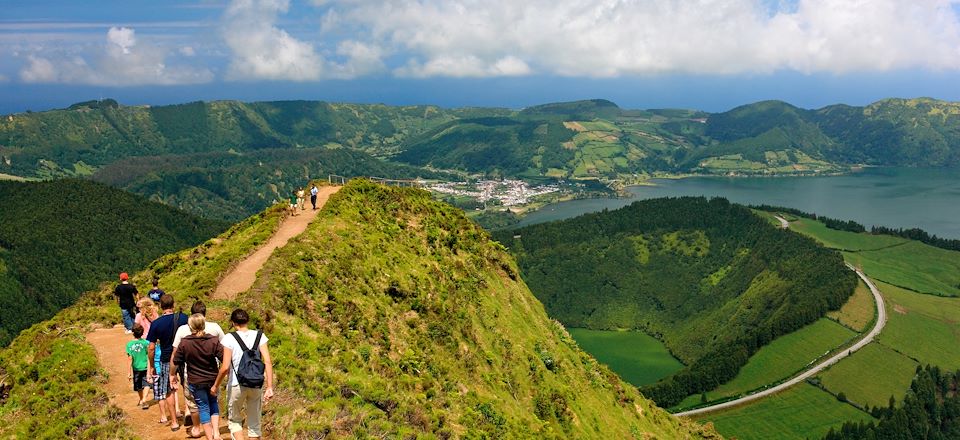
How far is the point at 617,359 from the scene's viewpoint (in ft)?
512

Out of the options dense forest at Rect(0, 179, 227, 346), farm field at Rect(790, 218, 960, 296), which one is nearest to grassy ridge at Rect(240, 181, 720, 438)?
dense forest at Rect(0, 179, 227, 346)

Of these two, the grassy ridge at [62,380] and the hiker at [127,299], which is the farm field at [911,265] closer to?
the hiker at [127,299]

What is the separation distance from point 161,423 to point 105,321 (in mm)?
10922

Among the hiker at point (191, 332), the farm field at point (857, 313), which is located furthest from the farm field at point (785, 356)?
the hiker at point (191, 332)

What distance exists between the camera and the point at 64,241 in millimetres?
161375

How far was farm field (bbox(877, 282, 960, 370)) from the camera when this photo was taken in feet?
435

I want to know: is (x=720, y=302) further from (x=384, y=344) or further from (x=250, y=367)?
(x=250, y=367)

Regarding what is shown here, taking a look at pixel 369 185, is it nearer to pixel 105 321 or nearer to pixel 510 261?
pixel 510 261

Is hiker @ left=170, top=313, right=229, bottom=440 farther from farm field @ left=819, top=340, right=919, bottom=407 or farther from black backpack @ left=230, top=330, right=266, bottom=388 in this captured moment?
farm field @ left=819, top=340, right=919, bottom=407

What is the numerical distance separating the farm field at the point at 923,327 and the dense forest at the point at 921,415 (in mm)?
6883

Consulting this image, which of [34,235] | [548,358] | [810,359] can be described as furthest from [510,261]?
[34,235]

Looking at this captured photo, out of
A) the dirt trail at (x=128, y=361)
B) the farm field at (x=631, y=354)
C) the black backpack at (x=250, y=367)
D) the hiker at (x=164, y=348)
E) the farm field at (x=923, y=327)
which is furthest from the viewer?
the farm field at (x=631, y=354)

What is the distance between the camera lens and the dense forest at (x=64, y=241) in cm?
13762

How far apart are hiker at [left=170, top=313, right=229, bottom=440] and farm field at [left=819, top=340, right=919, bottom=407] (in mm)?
130744
